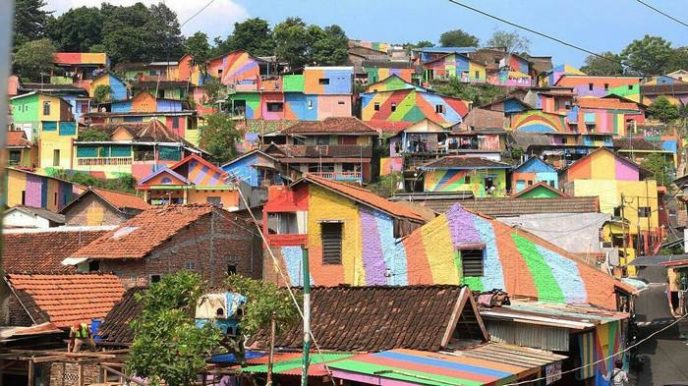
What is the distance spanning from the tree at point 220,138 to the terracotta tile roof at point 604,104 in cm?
1966

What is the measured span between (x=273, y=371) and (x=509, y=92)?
49.1 m

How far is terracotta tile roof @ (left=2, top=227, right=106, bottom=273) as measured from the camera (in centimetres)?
2128

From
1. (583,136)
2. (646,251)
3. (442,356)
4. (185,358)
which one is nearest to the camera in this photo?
(185,358)

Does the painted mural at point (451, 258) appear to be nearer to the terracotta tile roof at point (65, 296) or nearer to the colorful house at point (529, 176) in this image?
the terracotta tile roof at point (65, 296)

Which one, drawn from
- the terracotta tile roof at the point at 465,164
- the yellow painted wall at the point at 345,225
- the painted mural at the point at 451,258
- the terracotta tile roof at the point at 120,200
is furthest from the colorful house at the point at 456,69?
the painted mural at the point at 451,258

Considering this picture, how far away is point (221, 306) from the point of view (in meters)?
11.3

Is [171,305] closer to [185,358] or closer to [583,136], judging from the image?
[185,358]

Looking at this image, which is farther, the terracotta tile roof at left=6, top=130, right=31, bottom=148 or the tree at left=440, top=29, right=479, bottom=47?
the tree at left=440, top=29, right=479, bottom=47

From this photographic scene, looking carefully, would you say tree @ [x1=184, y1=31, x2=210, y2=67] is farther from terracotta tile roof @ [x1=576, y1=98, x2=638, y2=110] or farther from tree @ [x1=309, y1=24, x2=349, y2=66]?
terracotta tile roof @ [x1=576, y1=98, x2=638, y2=110]

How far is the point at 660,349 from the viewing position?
1950 centimetres

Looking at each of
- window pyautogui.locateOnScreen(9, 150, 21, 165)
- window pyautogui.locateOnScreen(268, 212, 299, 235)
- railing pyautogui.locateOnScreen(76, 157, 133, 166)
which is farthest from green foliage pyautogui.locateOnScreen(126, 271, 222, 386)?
window pyautogui.locateOnScreen(9, 150, 21, 165)

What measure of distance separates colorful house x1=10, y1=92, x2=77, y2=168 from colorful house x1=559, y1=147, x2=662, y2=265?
23383 millimetres

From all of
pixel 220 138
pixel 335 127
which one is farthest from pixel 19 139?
pixel 335 127

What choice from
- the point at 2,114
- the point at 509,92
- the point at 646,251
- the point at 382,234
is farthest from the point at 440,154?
the point at 2,114
